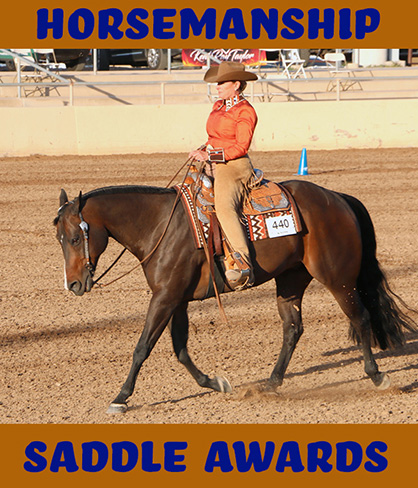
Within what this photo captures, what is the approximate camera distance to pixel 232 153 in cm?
653

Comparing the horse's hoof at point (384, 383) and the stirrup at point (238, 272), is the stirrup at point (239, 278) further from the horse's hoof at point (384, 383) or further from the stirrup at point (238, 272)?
the horse's hoof at point (384, 383)

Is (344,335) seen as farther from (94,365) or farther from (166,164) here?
(166,164)

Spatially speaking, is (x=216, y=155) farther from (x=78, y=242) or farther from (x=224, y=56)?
(x=224, y=56)

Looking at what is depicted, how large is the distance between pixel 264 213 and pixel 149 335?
1342mm

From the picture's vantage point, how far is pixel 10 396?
6918 millimetres

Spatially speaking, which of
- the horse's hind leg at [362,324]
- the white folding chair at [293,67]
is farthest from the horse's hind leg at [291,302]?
the white folding chair at [293,67]

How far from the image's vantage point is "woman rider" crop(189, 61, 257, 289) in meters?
A: 6.50

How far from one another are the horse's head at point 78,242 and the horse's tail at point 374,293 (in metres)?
2.30

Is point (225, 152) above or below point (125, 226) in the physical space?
above

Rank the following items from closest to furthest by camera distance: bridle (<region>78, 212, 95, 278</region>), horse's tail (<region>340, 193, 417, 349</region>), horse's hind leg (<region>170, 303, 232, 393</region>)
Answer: bridle (<region>78, 212, 95, 278</region>) → horse's hind leg (<region>170, 303, 232, 393</region>) → horse's tail (<region>340, 193, 417, 349</region>)

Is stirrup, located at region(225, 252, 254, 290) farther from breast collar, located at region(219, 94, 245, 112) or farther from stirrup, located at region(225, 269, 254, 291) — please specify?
breast collar, located at region(219, 94, 245, 112)

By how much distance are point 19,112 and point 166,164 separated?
362cm

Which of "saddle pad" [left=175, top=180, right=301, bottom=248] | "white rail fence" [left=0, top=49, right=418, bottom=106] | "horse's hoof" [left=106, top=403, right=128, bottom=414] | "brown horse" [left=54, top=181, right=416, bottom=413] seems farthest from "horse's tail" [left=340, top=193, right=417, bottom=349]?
"white rail fence" [left=0, top=49, right=418, bottom=106]

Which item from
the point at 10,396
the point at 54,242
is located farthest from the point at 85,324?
the point at 54,242
